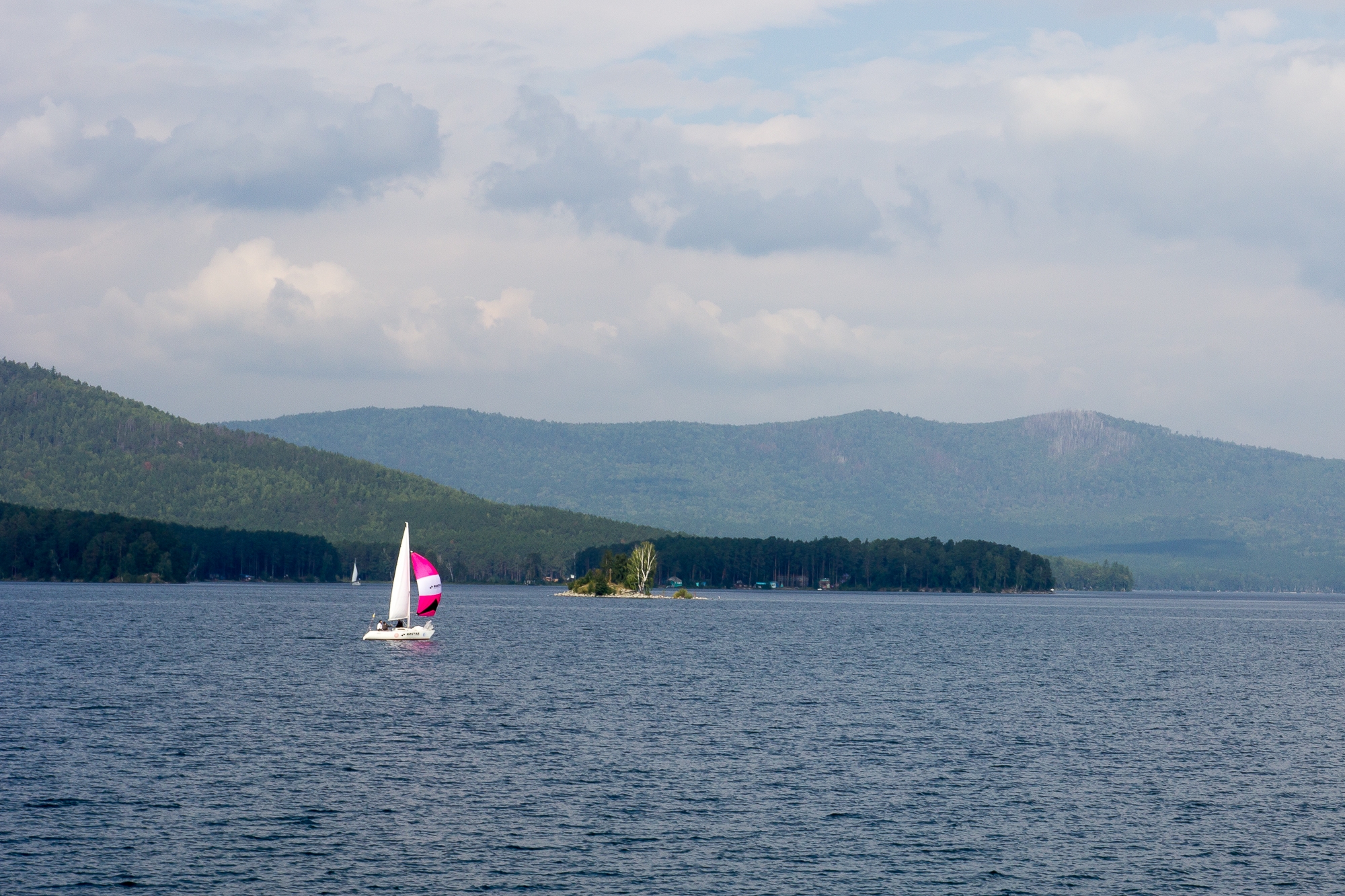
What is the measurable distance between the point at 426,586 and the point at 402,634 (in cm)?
775

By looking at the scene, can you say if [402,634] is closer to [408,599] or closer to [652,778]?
[408,599]

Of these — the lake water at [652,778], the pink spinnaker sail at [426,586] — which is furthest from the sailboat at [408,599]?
the lake water at [652,778]

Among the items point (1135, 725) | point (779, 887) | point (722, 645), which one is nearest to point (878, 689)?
point (1135, 725)

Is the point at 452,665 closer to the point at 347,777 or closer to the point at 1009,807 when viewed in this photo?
the point at 347,777

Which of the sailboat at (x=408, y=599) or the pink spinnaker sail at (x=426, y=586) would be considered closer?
the sailboat at (x=408, y=599)

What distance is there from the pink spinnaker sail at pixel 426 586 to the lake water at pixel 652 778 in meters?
13.5

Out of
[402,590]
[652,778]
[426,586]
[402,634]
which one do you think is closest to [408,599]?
[402,634]

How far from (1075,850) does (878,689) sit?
173 ft

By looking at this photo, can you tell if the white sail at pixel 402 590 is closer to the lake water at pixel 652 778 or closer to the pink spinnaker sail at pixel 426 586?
the pink spinnaker sail at pixel 426 586

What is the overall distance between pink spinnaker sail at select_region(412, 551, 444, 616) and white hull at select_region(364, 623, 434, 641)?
6.66 feet

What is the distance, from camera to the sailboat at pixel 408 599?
5079 inches

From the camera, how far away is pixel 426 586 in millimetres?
132625

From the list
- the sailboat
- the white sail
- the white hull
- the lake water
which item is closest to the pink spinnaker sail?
the sailboat

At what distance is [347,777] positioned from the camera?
2282 inches
